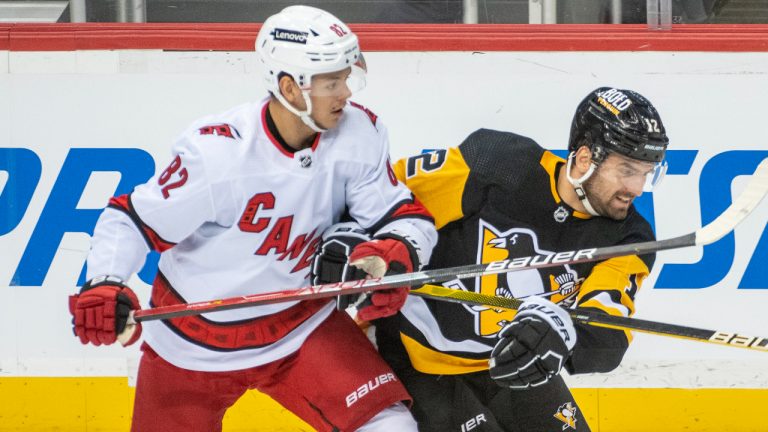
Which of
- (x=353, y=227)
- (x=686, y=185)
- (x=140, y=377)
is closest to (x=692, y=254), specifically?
(x=686, y=185)

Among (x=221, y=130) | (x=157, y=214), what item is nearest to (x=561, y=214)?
(x=221, y=130)

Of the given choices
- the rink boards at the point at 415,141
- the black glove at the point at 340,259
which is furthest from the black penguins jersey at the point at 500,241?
the rink boards at the point at 415,141

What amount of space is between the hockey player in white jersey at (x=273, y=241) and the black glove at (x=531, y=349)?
23 centimetres

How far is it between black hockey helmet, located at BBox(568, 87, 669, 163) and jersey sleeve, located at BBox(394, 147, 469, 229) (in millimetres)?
267

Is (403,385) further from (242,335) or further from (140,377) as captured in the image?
(140,377)

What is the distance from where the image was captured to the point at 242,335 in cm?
259

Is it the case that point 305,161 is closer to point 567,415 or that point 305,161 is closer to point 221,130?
point 221,130

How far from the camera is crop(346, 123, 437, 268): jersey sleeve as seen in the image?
8.06 feet

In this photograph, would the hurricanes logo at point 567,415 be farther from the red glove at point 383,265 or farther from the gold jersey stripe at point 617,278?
the red glove at point 383,265

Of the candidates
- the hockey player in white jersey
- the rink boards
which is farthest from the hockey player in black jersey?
the rink boards

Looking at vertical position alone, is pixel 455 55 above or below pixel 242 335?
above

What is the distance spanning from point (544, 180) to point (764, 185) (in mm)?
447

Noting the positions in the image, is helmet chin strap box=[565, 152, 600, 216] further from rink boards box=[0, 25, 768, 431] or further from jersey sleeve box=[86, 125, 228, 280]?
rink boards box=[0, 25, 768, 431]

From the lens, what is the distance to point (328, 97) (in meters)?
2.43
